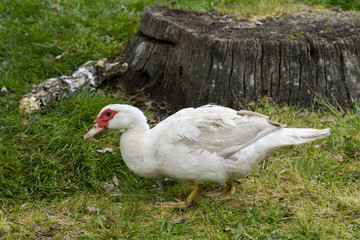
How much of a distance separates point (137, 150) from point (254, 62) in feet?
6.21

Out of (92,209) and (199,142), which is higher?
(199,142)

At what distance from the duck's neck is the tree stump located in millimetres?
1453

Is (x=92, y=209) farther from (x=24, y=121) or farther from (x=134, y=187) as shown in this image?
(x=24, y=121)

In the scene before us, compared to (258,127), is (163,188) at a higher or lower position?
lower

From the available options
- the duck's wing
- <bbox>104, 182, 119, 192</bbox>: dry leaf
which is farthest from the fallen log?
the duck's wing

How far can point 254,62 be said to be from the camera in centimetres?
495

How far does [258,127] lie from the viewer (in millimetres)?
3748

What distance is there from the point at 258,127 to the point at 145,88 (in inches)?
82.2

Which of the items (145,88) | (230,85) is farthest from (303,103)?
(145,88)

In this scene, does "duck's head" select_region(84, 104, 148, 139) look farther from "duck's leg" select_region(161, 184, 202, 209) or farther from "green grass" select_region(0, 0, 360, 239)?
"duck's leg" select_region(161, 184, 202, 209)

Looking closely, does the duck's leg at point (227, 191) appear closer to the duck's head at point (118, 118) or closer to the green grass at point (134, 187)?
the green grass at point (134, 187)

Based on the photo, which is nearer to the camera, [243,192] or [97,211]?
[97,211]

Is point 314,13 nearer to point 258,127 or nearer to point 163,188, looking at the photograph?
point 258,127

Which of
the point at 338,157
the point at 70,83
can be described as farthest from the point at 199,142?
the point at 70,83
